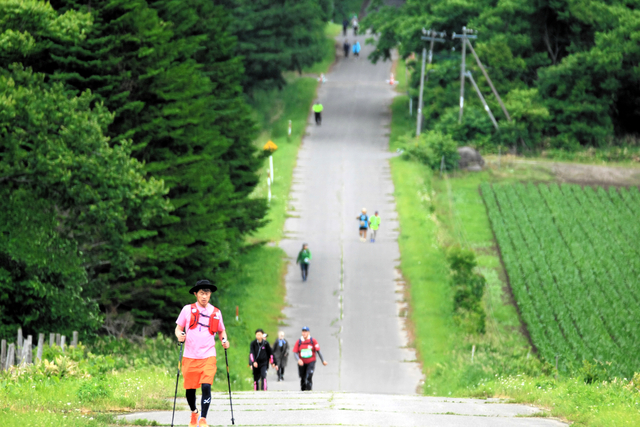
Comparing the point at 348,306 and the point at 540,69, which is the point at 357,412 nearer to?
the point at 348,306

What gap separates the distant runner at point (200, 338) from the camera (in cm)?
1063

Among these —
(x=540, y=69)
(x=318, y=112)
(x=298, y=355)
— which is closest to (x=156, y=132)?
(x=298, y=355)

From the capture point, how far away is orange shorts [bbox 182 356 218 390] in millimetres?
10797

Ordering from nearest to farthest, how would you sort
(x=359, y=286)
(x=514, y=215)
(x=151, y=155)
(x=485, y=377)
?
(x=485, y=377) < (x=151, y=155) < (x=359, y=286) < (x=514, y=215)

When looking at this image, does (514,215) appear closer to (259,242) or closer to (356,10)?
(259,242)

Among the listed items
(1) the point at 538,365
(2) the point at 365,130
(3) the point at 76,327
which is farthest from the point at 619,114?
(3) the point at 76,327

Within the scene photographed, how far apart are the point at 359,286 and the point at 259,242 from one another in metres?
5.18

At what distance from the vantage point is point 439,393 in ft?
75.2

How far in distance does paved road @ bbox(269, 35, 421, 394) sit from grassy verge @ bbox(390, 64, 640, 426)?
0.75 m

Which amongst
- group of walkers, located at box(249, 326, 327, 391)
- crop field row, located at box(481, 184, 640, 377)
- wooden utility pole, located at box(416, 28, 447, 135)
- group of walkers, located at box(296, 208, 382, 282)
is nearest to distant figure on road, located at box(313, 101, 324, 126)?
wooden utility pole, located at box(416, 28, 447, 135)

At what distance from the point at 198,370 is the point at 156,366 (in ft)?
31.7

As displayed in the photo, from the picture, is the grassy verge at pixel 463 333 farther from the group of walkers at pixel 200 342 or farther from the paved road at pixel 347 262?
the group of walkers at pixel 200 342

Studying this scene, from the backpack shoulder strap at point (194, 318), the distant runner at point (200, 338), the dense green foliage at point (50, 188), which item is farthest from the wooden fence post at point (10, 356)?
the backpack shoulder strap at point (194, 318)

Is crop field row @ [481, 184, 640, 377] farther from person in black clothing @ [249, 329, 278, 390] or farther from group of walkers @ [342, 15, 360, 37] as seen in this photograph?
group of walkers @ [342, 15, 360, 37]
